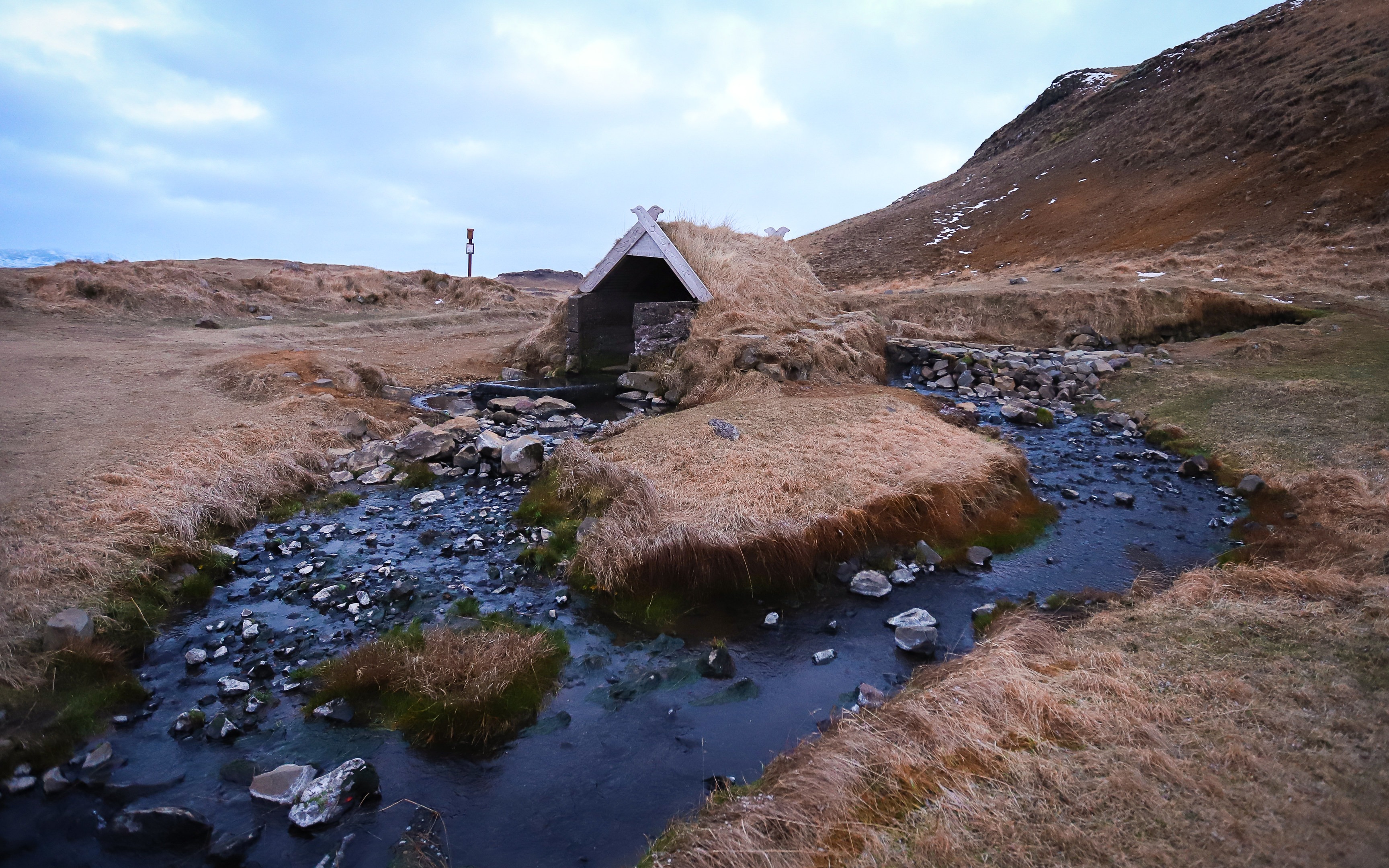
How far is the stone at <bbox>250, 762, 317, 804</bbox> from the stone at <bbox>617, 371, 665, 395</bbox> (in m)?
10.6

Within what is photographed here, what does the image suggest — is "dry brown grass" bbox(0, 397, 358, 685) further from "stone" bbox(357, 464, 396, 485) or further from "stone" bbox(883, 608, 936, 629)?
"stone" bbox(883, 608, 936, 629)

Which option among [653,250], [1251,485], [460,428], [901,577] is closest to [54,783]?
[901,577]

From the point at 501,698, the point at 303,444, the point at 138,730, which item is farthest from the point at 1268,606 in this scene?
the point at 303,444

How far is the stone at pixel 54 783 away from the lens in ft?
14.3

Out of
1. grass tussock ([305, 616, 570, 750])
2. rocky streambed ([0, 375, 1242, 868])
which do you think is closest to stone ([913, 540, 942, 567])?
rocky streambed ([0, 375, 1242, 868])

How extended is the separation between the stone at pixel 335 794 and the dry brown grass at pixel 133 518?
2684mm

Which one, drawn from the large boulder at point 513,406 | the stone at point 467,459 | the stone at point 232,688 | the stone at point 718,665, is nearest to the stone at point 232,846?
the stone at point 232,688

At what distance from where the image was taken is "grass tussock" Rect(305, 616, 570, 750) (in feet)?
16.3

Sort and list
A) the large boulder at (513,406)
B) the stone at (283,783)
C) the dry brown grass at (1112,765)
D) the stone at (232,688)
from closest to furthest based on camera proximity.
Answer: the dry brown grass at (1112,765), the stone at (283,783), the stone at (232,688), the large boulder at (513,406)

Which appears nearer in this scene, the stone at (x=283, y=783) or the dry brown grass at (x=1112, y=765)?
the dry brown grass at (x=1112, y=765)

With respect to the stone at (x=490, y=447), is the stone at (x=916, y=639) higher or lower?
lower

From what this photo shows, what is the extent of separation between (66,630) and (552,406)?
8.89m

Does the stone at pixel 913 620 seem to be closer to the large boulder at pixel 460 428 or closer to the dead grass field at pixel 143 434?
the dead grass field at pixel 143 434

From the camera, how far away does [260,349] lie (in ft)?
53.4
